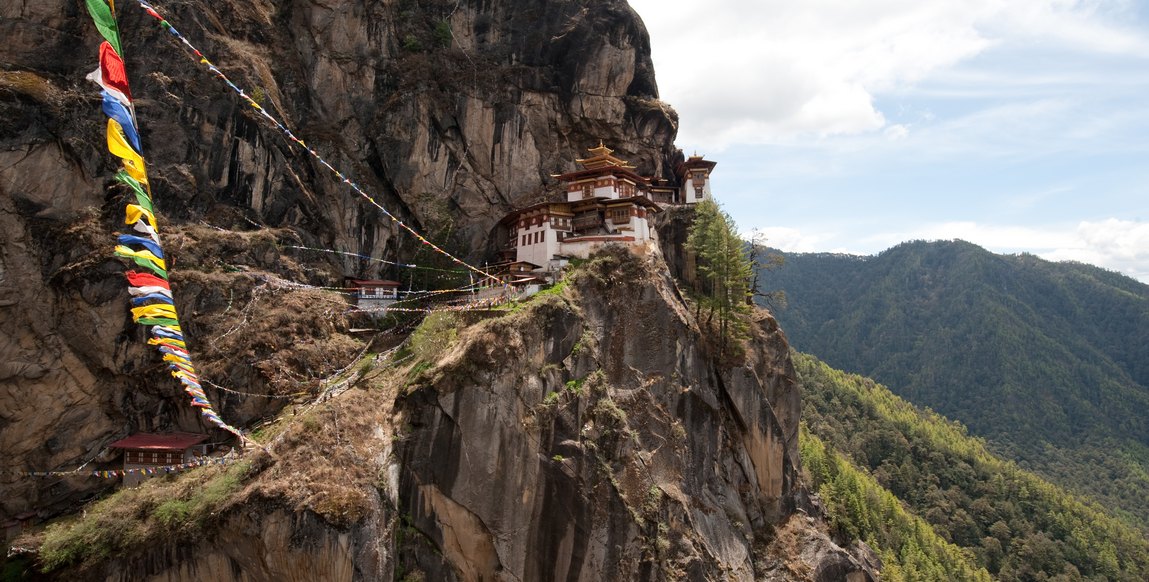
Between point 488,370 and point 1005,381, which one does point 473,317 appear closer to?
point 488,370

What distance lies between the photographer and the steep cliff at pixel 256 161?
32375mm

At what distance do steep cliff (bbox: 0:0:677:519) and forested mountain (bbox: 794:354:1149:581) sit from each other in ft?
149

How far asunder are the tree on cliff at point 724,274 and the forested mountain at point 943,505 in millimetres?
26330

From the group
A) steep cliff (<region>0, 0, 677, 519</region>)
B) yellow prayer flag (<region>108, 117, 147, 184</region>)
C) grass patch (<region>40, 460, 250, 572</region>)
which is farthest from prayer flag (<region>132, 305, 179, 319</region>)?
steep cliff (<region>0, 0, 677, 519</region>)

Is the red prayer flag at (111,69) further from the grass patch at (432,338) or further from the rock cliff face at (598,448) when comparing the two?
the grass patch at (432,338)

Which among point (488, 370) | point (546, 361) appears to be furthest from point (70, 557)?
point (546, 361)

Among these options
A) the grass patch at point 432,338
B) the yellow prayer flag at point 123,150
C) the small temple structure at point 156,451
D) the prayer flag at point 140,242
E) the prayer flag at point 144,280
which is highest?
the yellow prayer flag at point 123,150

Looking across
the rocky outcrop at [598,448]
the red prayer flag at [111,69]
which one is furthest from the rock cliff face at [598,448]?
the red prayer flag at [111,69]

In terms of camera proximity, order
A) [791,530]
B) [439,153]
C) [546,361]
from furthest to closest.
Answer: [439,153] → [791,530] → [546,361]

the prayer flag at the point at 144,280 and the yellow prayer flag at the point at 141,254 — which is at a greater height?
the yellow prayer flag at the point at 141,254

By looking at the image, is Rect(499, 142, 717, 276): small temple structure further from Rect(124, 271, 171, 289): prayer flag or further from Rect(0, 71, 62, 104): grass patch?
Rect(0, 71, 62, 104): grass patch

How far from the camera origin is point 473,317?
34906mm

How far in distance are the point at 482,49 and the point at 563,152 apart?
1189 centimetres

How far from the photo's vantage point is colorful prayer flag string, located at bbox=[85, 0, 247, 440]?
Answer: 17047 mm
